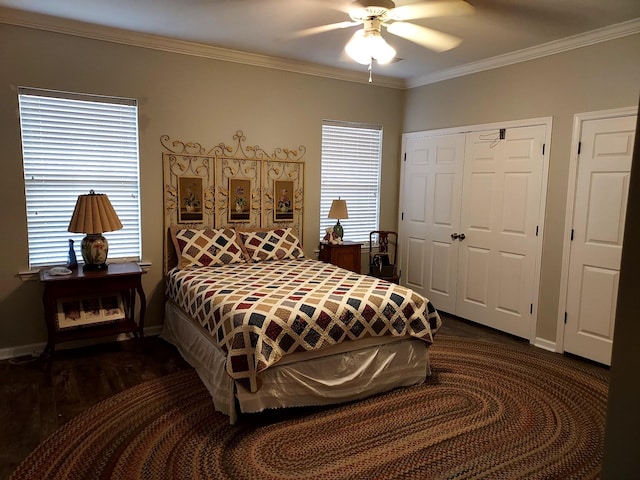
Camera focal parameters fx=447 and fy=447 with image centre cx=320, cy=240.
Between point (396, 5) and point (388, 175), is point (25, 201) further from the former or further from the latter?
point (388, 175)

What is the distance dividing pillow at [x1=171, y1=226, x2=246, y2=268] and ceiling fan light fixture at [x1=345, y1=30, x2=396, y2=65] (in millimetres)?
1977

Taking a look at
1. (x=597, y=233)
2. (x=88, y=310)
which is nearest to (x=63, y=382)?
(x=88, y=310)

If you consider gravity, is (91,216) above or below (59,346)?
above

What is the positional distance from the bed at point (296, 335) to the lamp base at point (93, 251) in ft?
1.89

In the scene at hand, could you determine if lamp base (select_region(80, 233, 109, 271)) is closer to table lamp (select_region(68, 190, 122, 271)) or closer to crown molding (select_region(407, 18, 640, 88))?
table lamp (select_region(68, 190, 122, 271))

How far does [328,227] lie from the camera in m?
4.92

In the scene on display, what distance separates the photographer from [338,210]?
4594 millimetres

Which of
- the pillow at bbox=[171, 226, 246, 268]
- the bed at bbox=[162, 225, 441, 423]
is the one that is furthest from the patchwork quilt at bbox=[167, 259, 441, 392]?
the pillow at bbox=[171, 226, 246, 268]

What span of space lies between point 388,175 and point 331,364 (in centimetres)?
303

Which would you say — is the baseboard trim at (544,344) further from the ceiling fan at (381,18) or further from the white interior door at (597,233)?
the ceiling fan at (381,18)

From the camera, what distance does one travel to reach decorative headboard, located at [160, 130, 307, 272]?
3.98m

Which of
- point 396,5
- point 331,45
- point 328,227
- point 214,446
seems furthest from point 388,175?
point 214,446

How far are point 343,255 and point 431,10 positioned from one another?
2441mm

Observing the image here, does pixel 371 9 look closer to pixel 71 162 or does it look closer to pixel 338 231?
pixel 338 231
